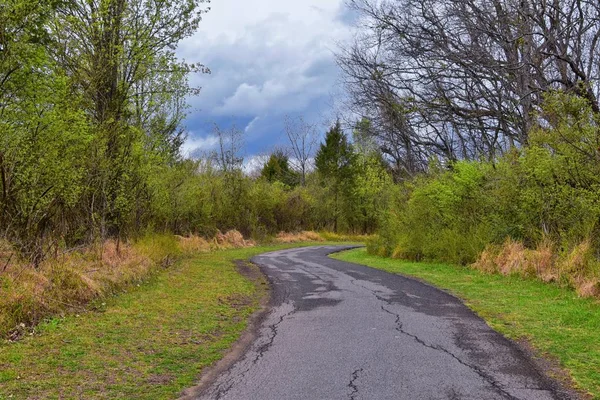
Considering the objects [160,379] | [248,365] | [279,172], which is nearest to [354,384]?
[248,365]

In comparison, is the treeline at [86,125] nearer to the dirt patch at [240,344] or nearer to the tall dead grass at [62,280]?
the tall dead grass at [62,280]

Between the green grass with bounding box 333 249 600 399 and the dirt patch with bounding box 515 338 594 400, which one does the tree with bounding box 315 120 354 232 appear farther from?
the dirt patch with bounding box 515 338 594 400

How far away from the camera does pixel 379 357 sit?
6.12m

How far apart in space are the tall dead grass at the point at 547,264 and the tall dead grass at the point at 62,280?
10.2 meters

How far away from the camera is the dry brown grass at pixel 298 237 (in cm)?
4250

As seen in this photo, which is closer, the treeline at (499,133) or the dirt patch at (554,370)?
the dirt patch at (554,370)

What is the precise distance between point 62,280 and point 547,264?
11.8m

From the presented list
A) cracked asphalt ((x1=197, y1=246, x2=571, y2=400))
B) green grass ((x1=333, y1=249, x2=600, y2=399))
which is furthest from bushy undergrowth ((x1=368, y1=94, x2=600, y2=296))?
cracked asphalt ((x1=197, y1=246, x2=571, y2=400))

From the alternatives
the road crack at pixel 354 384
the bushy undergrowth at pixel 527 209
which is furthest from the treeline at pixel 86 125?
the bushy undergrowth at pixel 527 209

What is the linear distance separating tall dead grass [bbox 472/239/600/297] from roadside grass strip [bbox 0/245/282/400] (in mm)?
7280

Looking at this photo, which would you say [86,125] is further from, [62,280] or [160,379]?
[160,379]

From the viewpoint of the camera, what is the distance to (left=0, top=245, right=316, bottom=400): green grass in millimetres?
5074

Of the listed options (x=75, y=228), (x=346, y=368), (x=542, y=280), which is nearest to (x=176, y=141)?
(x=75, y=228)

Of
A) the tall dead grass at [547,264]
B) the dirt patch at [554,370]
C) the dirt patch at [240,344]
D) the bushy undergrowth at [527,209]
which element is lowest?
the dirt patch at [554,370]
